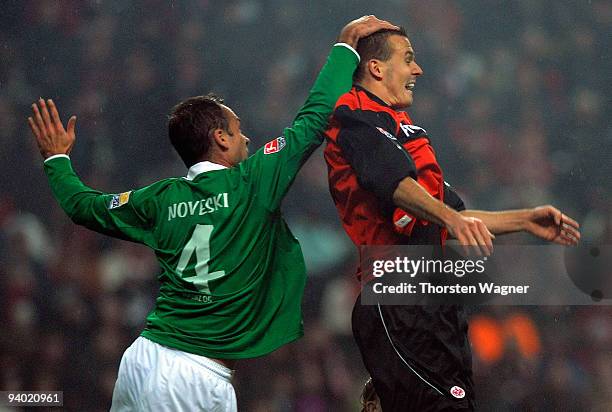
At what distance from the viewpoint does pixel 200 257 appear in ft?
8.48

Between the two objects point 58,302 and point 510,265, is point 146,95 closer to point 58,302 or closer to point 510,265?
point 58,302

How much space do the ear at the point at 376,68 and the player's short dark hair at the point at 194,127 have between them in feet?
1.61

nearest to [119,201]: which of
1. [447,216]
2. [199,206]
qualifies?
[199,206]

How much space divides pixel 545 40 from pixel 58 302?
88.5 inches

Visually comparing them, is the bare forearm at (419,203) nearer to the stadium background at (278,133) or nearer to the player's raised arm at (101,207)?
the player's raised arm at (101,207)

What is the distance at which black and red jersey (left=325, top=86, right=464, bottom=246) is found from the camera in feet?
8.41

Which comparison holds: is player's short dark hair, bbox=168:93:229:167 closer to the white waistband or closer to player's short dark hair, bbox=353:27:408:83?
player's short dark hair, bbox=353:27:408:83

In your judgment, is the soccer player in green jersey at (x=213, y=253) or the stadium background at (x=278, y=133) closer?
the soccer player in green jersey at (x=213, y=253)

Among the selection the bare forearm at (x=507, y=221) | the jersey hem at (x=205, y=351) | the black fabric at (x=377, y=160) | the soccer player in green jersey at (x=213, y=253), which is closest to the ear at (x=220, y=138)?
the soccer player in green jersey at (x=213, y=253)

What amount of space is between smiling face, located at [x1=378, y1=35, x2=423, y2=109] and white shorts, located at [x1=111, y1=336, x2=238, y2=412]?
→ 1.01 metres

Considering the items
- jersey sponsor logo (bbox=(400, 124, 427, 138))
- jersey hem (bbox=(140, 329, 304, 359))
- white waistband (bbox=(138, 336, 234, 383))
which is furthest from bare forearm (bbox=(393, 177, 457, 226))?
white waistband (bbox=(138, 336, 234, 383))

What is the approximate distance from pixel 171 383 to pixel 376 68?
1.16m

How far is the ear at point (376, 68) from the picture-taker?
9.00ft

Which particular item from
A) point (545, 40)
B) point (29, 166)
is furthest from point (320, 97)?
point (29, 166)
